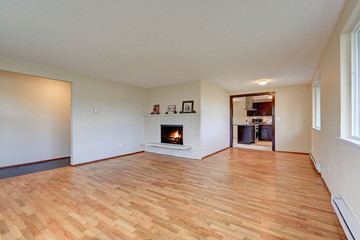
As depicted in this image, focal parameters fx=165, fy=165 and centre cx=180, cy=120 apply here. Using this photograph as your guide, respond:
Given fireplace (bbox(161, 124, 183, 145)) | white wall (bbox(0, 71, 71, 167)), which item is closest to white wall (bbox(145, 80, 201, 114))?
fireplace (bbox(161, 124, 183, 145))

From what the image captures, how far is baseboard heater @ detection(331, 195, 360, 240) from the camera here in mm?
1323

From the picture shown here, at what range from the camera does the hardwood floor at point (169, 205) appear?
1.65 m

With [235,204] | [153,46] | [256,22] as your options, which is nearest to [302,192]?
[235,204]

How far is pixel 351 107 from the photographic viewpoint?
1.73m

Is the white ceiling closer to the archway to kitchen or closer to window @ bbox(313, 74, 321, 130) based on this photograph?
window @ bbox(313, 74, 321, 130)

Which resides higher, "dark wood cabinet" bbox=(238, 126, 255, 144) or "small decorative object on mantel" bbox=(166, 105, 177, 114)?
"small decorative object on mantel" bbox=(166, 105, 177, 114)

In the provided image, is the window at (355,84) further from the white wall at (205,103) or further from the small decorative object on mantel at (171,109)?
the small decorative object on mantel at (171,109)

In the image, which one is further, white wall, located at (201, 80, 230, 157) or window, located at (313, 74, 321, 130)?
white wall, located at (201, 80, 230, 157)

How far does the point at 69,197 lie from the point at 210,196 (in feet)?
6.73

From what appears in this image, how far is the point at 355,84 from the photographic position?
1.68 metres

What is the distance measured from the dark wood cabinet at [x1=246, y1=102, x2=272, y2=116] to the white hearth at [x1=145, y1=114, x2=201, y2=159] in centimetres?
563

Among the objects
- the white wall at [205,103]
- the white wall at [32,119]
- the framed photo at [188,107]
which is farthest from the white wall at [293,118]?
the white wall at [32,119]

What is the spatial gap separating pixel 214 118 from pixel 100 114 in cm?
348

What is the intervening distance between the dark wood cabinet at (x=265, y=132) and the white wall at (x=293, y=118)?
2.82m
